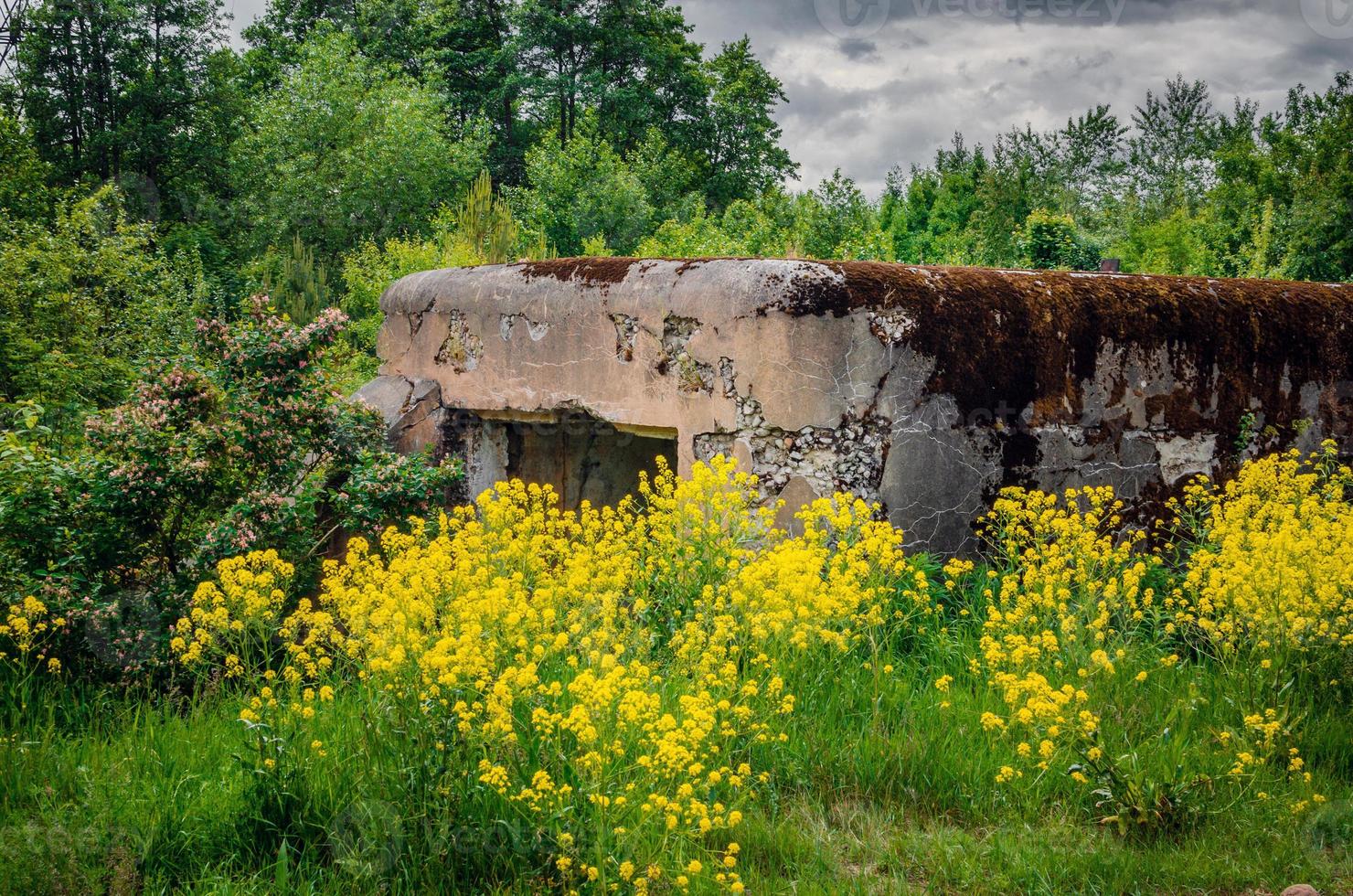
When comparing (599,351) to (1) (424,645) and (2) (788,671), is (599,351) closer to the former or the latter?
(2) (788,671)

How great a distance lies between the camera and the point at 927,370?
5.12m

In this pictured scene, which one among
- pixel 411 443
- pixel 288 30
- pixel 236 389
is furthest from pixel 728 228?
pixel 288 30

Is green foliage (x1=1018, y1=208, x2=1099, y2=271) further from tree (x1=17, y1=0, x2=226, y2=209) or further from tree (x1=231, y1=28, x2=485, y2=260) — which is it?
tree (x1=17, y1=0, x2=226, y2=209)

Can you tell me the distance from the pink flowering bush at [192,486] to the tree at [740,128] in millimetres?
22324

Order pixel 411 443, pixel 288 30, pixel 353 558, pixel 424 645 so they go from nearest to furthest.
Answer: pixel 424 645
pixel 353 558
pixel 411 443
pixel 288 30

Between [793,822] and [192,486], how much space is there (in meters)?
3.84

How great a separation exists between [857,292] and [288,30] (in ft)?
90.1

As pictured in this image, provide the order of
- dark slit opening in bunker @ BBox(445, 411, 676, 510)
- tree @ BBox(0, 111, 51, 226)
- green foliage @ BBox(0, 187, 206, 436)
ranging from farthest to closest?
tree @ BBox(0, 111, 51, 226), green foliage @ BBox(0, 187, 206, 436), dark slit opening in bunker @ BBox(445, 411, 676, 510)

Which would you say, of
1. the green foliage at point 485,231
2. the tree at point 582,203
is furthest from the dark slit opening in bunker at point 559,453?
the tree at point 582,203

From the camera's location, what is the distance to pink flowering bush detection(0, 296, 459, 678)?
4887 mm

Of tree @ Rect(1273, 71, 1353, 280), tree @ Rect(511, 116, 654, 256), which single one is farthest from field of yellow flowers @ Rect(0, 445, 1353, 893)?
tree @ Rect(1273, 71, 1353, 280)

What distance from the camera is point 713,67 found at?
2906 cm

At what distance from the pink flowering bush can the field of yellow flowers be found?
15.8 inches

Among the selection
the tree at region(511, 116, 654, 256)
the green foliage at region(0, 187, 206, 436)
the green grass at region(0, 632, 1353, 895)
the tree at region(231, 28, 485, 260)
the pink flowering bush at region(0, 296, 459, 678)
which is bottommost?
the green grass at region(0, 632, 1353, 895)
